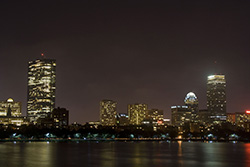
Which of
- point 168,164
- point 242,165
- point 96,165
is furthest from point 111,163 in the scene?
point 242,165

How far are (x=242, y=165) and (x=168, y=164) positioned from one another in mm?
18886

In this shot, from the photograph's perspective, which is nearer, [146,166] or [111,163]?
[146,166]

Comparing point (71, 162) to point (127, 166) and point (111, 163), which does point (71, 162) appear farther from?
point (127, 166)

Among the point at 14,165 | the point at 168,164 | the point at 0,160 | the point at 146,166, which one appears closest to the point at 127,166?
the point at 146,166

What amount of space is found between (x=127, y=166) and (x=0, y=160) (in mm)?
35560

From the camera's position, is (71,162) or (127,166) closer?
(127,166)

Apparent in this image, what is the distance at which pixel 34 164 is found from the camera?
100625mm

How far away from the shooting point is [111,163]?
104562 millimetres

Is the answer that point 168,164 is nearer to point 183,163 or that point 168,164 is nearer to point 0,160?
point 183,163

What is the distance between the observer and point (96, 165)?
326ft

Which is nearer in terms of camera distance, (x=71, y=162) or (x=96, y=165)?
(x=96, y=165)

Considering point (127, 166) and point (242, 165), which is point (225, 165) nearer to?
point (242, 165)

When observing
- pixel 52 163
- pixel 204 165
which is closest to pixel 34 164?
pixel 52 163

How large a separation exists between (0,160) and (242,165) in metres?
63.2
